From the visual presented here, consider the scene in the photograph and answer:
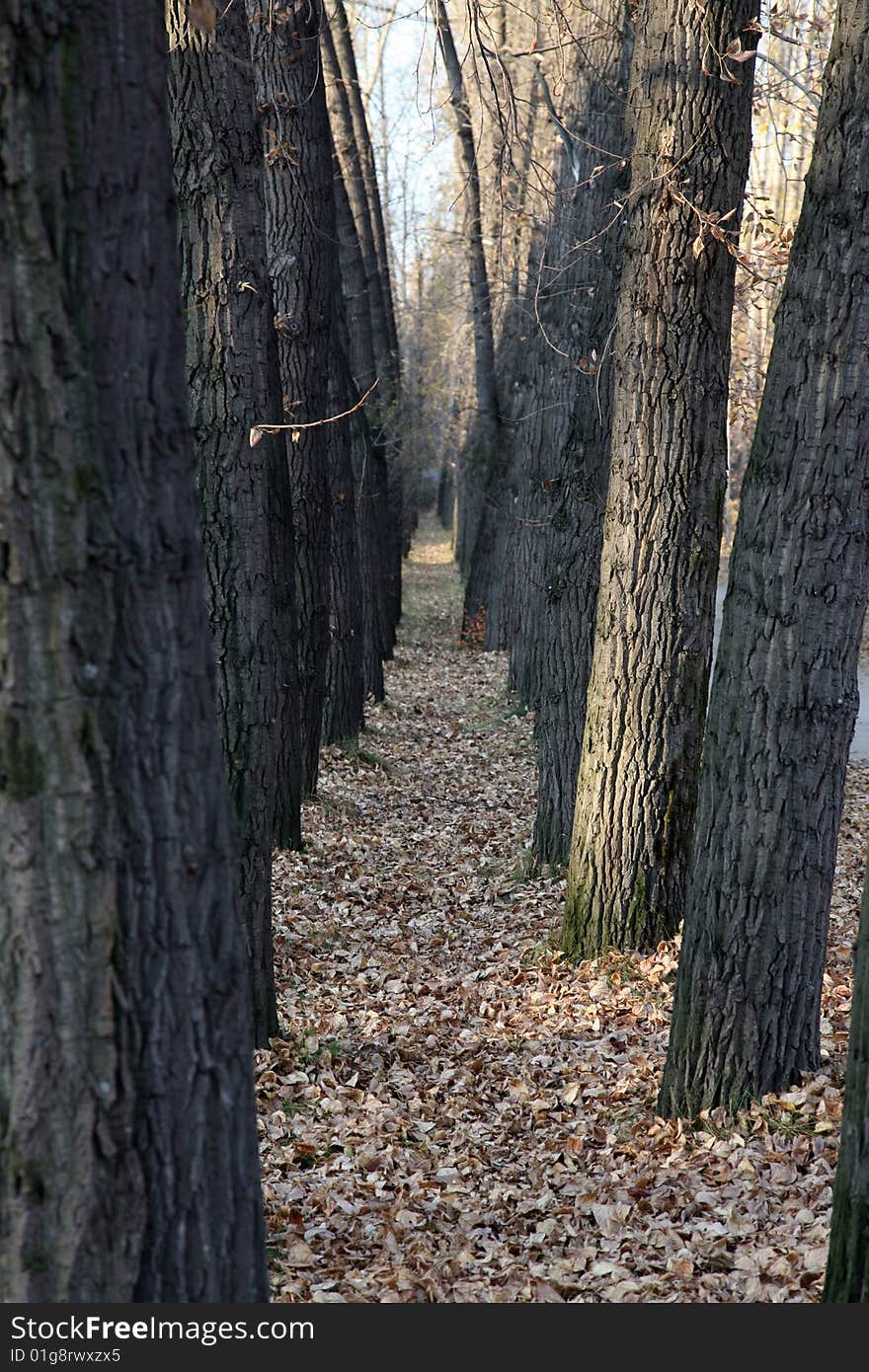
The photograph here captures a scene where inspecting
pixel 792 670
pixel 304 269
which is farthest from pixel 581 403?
pixel 792 670

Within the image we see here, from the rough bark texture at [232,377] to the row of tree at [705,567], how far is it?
5.01 feet

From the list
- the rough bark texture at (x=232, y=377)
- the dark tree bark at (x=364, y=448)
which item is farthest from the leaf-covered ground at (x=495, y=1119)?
the dark tree bark at (x=364, y=448)

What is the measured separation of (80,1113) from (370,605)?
48.5 feet

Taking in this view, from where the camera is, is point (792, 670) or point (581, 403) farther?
point (581, 403)

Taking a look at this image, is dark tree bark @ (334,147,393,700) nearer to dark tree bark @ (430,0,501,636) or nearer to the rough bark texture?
dark tree bark @ (430,0,501,636)

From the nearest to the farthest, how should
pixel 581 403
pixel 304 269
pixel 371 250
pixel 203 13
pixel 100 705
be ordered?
pixel 100 705, pixel 203 13, pixel 581 403, pixel 304 269, pixel 371 250

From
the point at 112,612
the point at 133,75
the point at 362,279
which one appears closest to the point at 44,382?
the point at 112,612

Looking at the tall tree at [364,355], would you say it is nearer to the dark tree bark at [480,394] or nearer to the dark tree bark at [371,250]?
the dark tree bark at [371,250]

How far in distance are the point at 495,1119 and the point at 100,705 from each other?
3.84 metres

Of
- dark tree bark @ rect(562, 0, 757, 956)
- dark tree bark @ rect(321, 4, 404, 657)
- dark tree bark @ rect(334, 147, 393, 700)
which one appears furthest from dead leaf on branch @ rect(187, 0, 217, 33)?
dark tree bark @ rect(334, 147, 393, 700)

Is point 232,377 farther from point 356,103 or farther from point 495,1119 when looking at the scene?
point 356,103

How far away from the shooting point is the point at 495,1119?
552 cm

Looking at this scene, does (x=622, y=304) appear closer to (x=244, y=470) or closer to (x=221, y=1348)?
(x=244, y=470)

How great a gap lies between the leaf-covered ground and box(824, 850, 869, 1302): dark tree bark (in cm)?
81
